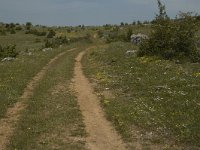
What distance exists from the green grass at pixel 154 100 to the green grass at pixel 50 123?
4.85ft

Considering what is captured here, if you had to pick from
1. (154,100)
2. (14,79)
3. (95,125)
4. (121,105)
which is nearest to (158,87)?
(154,100)

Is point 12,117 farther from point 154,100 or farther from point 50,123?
point 154,100

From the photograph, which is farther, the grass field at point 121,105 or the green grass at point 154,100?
the green grass at point 154,100

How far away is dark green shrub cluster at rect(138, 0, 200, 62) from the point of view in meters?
36.5

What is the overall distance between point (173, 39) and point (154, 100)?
56.4 feet

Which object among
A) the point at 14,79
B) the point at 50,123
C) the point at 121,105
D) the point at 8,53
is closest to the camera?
the point at 50,123

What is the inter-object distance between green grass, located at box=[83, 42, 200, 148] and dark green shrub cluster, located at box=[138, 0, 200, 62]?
10.4 ft

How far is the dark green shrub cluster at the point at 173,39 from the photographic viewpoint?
36.5m

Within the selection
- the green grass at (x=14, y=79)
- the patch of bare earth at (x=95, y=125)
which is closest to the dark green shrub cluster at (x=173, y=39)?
the green grass at (x=14, y=79)

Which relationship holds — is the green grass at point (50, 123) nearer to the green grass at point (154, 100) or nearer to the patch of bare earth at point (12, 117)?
the patch of bare earth at point (12, 117)

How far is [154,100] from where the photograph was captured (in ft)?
66.9

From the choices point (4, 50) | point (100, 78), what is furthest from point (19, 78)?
point (4, 50)

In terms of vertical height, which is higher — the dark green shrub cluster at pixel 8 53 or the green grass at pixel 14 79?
the green grass at pixel 14 79

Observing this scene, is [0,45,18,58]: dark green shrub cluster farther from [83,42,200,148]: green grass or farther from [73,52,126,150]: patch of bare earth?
[73,52,126,150]: patch of bare earth
